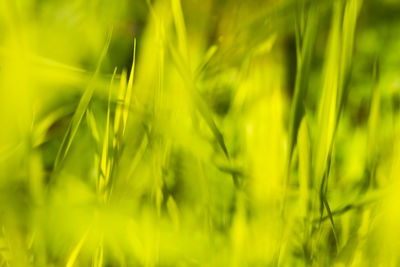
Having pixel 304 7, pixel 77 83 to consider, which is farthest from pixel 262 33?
pixel 77 83

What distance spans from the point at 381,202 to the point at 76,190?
0.25 metres

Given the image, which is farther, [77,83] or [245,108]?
[245,108]

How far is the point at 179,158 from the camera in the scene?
49 cm

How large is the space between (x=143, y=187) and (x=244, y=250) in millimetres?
105

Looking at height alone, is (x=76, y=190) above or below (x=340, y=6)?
below

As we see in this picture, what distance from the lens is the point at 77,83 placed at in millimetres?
379

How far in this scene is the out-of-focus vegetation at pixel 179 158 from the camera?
1.21 ft

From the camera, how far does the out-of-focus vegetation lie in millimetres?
368

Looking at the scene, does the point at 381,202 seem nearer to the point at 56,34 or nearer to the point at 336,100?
the point at 336,100

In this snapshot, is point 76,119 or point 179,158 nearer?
point 76,119

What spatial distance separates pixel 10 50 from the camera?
0.35 metres

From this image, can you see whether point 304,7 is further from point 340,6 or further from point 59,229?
point 59,229

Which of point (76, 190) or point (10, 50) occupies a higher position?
point (10, 50)

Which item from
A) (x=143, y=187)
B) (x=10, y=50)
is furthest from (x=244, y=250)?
(x=10, y=50)
